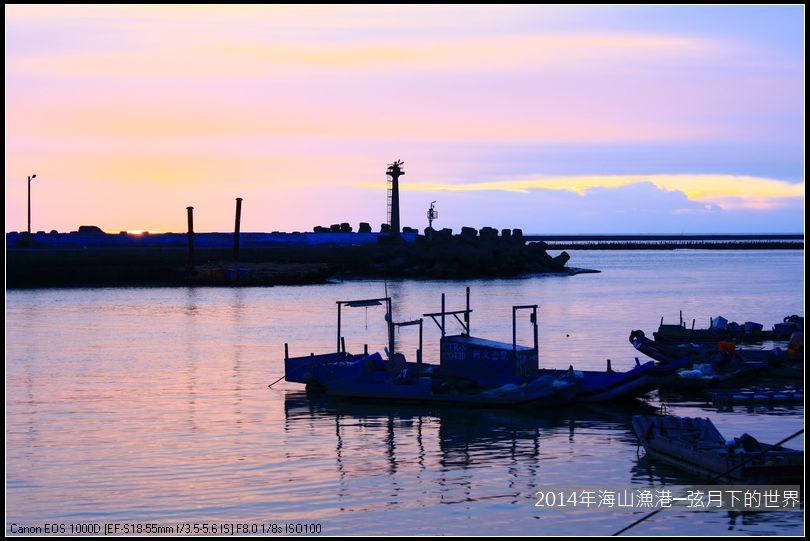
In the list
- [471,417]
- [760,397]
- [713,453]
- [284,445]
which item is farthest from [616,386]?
[284,445]

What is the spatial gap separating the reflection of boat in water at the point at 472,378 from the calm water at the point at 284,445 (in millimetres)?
599

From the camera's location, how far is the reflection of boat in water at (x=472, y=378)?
33.6m

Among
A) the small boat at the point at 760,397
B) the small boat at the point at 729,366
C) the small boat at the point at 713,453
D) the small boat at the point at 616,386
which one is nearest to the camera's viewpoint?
the small boat at the point at 713,453

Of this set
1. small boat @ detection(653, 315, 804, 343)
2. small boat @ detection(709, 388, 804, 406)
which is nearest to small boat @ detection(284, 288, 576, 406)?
small boat @ detection(709, 388, 804, 406)

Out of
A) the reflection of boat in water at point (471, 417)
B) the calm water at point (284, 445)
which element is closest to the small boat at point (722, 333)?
the calm water at point (284, 445)

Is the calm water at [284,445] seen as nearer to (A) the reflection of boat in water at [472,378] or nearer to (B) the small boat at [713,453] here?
(B) the small boat at [713,453]

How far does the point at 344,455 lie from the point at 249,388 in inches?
461

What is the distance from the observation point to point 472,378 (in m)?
35.7

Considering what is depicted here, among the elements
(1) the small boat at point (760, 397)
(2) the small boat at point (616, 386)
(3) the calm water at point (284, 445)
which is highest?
(2) the small boat at point (616, 386)

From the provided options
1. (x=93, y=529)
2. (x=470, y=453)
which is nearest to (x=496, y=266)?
(x=470, y=453)

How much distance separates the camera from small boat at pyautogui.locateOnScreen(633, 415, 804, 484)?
→ 23.0 m

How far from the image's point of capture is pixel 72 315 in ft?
230

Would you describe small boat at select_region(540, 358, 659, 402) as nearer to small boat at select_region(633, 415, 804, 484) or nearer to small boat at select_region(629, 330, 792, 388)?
small boat at select_region(629, 330, 792, 388)

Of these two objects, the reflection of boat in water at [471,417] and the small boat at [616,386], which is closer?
the reflection of boat in water at [471,417]
